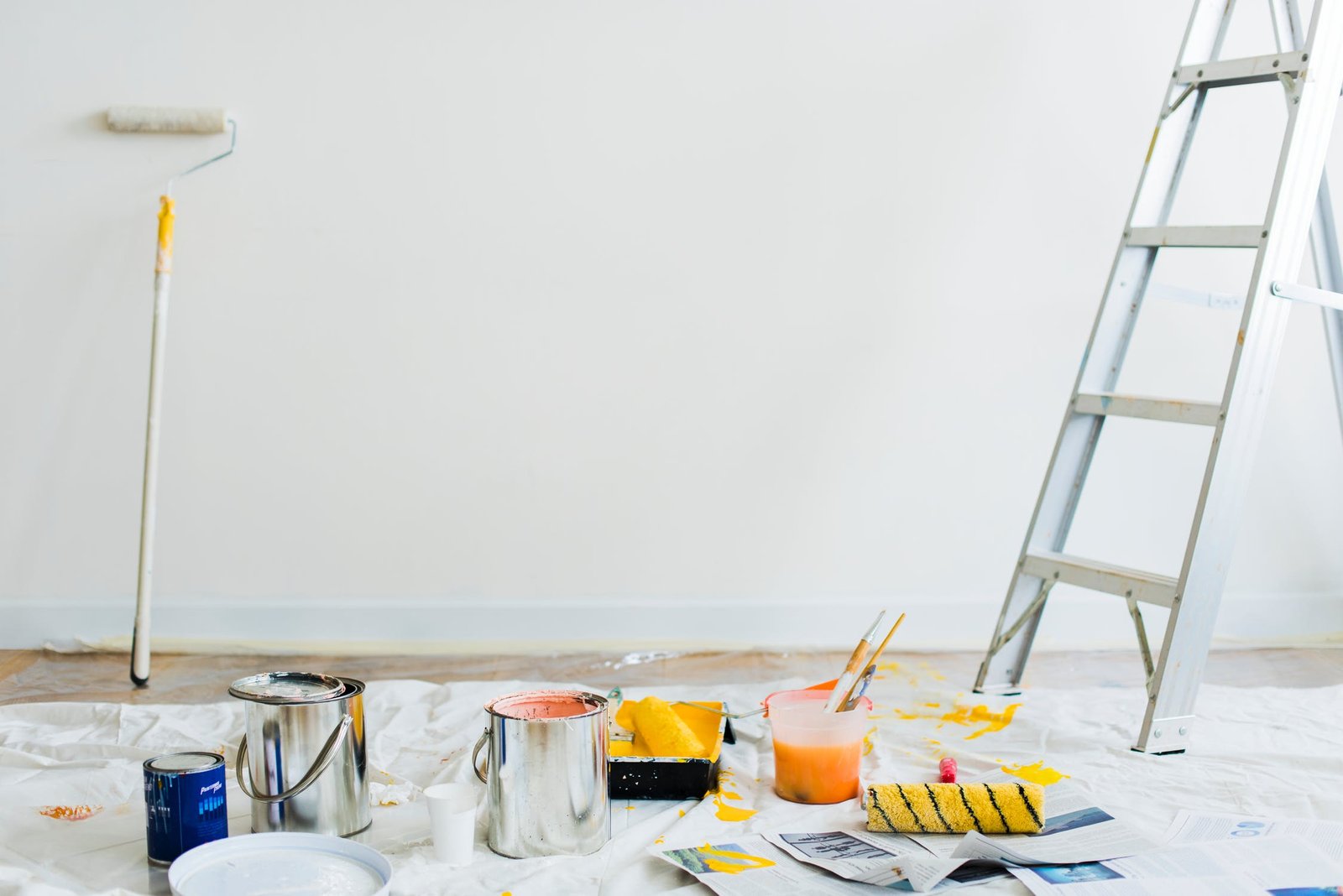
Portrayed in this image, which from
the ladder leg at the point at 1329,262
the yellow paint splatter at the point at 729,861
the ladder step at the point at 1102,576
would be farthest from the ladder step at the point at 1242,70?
the yellow paint splatter at the point at 729,861

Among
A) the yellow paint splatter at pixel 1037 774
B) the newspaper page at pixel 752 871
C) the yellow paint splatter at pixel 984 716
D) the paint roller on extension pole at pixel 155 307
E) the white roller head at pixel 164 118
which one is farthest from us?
the white roller head at pixel 164 118

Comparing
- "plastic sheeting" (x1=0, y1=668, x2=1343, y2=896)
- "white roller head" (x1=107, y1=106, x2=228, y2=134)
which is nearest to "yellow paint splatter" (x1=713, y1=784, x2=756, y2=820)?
"plastic sheeting" (x1=0, y1=668, x2=1343, y2=896)

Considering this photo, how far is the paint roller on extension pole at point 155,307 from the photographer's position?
2.11 metres

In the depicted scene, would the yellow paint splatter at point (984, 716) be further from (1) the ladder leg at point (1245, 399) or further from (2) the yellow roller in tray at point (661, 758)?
(2) the yellow roller in tray at point (661, 758)

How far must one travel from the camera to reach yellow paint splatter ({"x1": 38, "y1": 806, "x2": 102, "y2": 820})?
4.42ft

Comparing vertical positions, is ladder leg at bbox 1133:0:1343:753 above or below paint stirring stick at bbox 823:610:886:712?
above

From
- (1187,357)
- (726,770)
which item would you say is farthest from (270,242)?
(1187,357)

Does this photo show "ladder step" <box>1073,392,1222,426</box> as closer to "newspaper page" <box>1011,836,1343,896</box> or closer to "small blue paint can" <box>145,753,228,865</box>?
"newspaper page" <box>1011,836,1343,896</box>

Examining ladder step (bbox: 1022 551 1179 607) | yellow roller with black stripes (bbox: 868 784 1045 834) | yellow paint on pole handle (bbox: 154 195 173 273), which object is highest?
yellow paint on pole handle (bbox: 154 195 173 273)

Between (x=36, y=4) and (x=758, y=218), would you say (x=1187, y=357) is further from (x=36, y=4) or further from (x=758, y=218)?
(x=36, y=4)

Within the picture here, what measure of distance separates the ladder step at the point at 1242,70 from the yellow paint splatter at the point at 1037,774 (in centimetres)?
115

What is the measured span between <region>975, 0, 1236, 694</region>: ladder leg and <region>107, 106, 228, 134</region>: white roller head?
1.76 m

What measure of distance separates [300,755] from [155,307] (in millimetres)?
1254

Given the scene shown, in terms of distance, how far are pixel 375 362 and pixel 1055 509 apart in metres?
1.41
